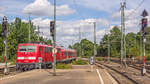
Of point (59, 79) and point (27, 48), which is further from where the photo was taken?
point (27, 48)

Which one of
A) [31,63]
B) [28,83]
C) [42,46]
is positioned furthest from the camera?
[42,46]

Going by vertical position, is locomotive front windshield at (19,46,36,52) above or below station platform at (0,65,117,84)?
above

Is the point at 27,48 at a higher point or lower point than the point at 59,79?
higher

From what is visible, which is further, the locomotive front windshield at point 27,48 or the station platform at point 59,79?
the locomotive front windshield at point 27,48

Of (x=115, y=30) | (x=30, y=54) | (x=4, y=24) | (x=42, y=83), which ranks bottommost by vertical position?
(x=42, y=83)

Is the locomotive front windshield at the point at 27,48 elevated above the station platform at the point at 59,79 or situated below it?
above

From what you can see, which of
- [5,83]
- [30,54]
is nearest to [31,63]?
[30,54]

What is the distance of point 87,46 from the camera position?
137 metres

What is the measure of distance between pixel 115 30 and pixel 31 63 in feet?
377

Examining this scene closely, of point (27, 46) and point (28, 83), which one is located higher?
point (27, 46)

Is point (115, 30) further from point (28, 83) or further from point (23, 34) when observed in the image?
point (28, 83)

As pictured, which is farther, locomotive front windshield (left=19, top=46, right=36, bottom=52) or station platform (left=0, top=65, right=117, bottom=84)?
locomotive front windshield (left=19, top=46, right=36, bottom=52)

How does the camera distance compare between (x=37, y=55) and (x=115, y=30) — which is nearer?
(x=37, y=55)

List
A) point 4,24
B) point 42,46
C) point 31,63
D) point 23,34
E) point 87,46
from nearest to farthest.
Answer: point 4,24 < point 31,63 < point 42,46 < point 23,34 < point 87,46
